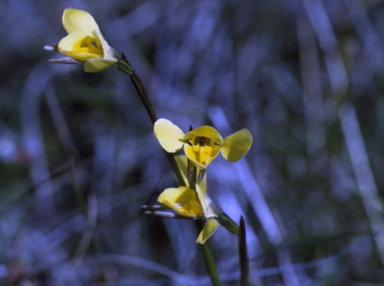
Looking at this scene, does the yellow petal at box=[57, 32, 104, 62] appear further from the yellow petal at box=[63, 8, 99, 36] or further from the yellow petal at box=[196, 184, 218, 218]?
the yellow petal at box=[196, 184, 218, 218]

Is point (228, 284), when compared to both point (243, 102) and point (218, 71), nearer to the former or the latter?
point (243, 102)

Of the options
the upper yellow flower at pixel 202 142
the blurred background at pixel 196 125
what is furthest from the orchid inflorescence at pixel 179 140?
the blurred background at pixel 196 125

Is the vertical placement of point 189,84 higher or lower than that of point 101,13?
lower

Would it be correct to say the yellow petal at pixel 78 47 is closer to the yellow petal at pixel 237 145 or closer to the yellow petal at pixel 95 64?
the yellow petal at pixel 95 64

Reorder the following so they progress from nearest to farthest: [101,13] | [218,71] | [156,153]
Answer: [156,153], [218,71], [101,13]

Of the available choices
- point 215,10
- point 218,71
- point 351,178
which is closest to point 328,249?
point 351,178

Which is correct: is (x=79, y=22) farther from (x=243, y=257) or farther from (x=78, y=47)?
(x=243, y=257)
